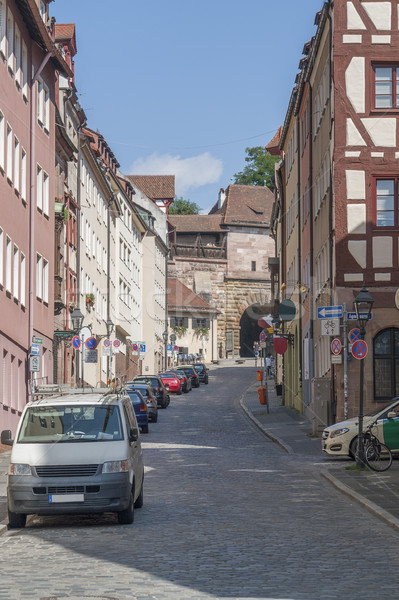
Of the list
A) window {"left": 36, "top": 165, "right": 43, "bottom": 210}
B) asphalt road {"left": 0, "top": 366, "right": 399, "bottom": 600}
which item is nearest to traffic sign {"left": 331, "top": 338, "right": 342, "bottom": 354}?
asphalt road {"left": 0, "top": 366, "right": 399, "bottom": 600}

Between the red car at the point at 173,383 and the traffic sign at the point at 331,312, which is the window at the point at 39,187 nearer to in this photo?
the traffic sign at the point at 331,312

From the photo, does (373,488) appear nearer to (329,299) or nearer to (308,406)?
(329,299)

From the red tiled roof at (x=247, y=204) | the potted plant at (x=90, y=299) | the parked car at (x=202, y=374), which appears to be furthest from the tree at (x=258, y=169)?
the potted plant at (x=90, y=299)

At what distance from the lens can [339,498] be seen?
1778 cm

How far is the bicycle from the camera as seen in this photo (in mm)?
22344

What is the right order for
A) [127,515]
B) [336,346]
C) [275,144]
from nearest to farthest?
[127,515] → [336,346] → [275,144]

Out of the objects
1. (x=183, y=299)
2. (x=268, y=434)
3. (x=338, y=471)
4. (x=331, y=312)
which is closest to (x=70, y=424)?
(x=338, y=471)

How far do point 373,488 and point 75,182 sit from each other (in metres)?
38.9

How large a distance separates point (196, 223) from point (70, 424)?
10593 centimetres

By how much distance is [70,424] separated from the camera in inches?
609

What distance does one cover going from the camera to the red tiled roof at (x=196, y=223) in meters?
120

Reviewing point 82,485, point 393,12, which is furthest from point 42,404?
point 393,12

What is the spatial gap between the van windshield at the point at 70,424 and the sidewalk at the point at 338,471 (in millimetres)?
A: 3772

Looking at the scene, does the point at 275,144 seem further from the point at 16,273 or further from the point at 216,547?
the point at 216,547
